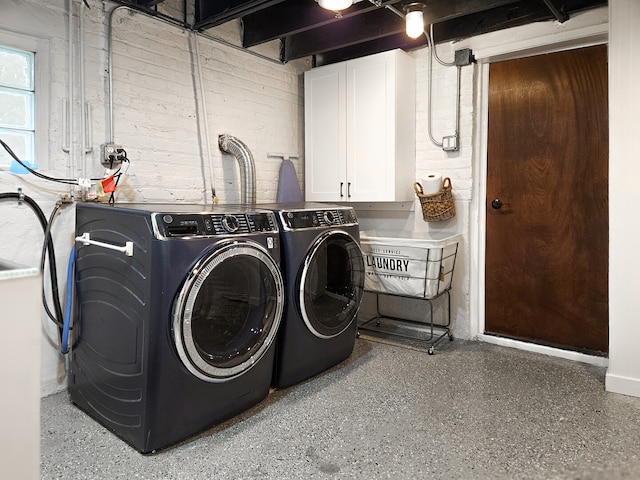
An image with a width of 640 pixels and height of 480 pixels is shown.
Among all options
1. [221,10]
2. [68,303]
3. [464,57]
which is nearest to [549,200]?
[464,57]

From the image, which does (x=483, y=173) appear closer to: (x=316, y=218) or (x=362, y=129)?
(x=362, y=129)

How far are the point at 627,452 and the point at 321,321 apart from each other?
1.47m

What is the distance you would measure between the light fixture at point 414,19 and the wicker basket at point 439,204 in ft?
3.51

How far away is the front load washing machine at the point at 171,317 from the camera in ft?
5.68

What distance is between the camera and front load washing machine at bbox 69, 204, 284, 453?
173 cm

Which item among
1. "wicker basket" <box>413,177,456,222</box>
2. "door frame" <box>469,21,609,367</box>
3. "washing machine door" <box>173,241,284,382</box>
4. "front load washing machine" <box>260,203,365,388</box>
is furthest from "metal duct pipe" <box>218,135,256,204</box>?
"door frame" <box>469,21,609,367</box>

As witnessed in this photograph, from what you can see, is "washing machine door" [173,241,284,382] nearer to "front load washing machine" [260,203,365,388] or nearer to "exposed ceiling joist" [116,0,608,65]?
"front load washing machine" [260,203,365,388]

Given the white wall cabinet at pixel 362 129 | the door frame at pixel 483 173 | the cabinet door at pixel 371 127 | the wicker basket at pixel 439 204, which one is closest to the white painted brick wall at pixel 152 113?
the white wall cabinet at pixel 362 129

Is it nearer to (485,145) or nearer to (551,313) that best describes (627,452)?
(551,313)

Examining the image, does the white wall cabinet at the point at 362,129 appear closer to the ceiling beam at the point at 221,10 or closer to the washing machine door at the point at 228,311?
the ceiling beam at the point at 221,10

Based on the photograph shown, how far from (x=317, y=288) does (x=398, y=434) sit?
87 cm

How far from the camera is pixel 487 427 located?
1.98 metres

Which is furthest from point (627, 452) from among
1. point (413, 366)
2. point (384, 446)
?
point (413, 366)

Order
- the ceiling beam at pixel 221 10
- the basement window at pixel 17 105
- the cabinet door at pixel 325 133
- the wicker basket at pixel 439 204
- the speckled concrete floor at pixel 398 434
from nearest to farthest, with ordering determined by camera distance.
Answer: the speckled concrete floor at pixel 398 434 < the basement window at pixel 17 105 < the ceiling beam at pixel 221 10 < the wicker basket at pixel 439 204 < the cabinet door at pixel 325 133
